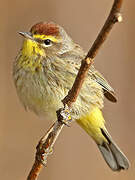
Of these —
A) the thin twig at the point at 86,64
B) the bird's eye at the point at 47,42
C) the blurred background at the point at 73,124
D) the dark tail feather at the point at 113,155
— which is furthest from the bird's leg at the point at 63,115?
the blurred background at the point at 73,124

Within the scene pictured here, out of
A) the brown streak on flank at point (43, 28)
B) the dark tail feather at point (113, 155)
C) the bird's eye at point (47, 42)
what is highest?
the brown streak on flank at point (43, 28)

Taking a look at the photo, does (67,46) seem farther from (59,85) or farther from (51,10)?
(51,10)

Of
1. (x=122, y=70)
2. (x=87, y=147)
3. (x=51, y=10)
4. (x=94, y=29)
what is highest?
(x=51, y=10)

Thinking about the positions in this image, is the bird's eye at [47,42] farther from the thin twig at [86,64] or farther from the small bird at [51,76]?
the thin twig at [86,64]

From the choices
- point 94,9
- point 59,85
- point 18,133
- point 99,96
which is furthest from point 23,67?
point 94,9

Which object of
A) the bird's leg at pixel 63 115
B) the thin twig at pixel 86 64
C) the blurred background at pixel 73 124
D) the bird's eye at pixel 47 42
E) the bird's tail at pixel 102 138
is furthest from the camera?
the blurred background at pixel 73 124

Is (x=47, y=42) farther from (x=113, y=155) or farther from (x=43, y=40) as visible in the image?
(x=113, y=155)

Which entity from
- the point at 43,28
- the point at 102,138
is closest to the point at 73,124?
the point at 102,138

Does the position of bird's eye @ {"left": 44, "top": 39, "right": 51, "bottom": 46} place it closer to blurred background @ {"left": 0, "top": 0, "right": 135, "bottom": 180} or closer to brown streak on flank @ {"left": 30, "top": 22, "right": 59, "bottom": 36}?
brown streak on flank @ {"left": 30, "top": 22, "right": 59, "bottom": 36}
